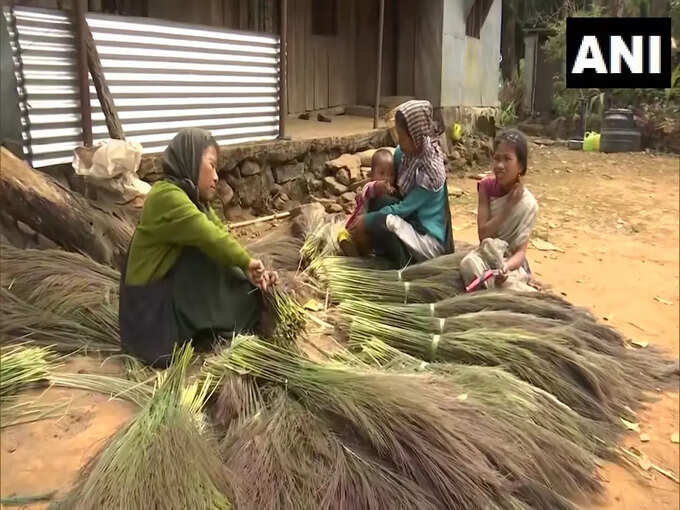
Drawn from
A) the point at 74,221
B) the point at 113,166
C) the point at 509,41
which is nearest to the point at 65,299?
the point at 74,221

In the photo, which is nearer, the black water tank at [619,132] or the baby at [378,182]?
the black water tank at [619,132]

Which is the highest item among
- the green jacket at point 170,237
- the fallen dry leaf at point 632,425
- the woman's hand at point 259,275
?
the green jacket at point 170,237

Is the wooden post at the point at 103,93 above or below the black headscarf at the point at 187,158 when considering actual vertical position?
above

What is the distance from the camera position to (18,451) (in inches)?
32.8

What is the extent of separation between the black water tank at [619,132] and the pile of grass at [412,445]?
0.60 m

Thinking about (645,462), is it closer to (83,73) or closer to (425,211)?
(425,211)

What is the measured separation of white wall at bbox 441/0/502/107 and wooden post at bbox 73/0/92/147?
2.35 feet

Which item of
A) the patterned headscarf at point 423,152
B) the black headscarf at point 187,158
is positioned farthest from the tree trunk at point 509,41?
the black headscarf at point 187,158

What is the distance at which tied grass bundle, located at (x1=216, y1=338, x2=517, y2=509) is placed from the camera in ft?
3.71

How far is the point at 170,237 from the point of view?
5.06 ft

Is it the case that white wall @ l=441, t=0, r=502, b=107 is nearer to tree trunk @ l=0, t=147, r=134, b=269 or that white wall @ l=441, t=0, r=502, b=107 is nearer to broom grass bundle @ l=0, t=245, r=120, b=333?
tree trunk @ l=0, t=147, r=134, b=269

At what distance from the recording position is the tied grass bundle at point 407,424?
1.13 m

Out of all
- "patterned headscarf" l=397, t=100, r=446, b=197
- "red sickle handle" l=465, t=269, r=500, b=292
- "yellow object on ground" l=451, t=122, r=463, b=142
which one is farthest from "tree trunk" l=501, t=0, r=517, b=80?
"red sickle handle" l=465, t=269, r=500, b=292

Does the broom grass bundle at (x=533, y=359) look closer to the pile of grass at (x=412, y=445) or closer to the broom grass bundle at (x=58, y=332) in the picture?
the pile of grass at (x=412, y=445)
